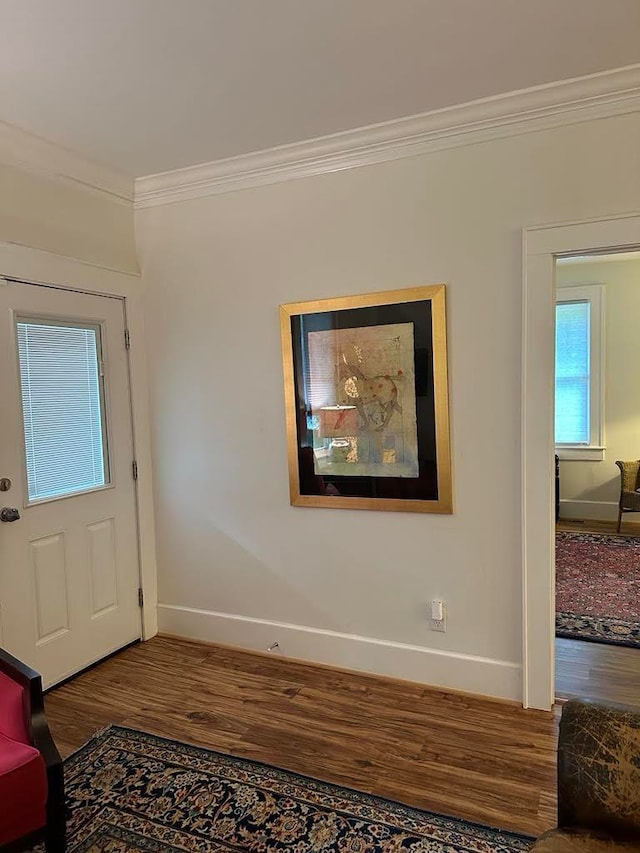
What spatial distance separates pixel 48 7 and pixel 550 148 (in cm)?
194

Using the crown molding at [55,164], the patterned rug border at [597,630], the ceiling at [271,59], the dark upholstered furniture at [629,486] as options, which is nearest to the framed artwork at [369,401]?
the ceiling at [271,59]

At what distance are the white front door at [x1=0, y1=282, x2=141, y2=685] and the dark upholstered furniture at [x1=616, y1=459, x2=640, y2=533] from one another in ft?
14.3

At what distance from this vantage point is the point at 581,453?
6.01 m

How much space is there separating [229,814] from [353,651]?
3.67 feet

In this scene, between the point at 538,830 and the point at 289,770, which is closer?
the point at 538,830

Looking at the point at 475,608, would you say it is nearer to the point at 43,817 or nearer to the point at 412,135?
the point at 43,817

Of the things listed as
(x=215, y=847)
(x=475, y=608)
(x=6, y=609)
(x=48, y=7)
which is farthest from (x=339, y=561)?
(x=48, y=7)

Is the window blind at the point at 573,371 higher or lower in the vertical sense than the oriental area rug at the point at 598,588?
higher

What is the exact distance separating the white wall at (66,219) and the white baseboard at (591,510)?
4901 millimetres

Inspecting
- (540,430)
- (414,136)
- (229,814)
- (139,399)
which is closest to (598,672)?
(540,430)

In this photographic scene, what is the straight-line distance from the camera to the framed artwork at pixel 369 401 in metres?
2.75

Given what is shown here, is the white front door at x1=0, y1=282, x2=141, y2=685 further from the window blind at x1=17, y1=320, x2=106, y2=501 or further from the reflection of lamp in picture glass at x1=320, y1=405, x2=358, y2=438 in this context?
the reflection of lamp in picture glass at x1=320, y1=405, x2=358, y2=438

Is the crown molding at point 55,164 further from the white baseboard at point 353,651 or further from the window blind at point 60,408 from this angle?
the white baseboard at point 353,651

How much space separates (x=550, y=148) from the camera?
2.47 meters
